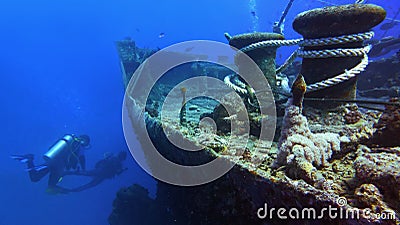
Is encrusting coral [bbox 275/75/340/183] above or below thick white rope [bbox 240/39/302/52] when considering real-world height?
below

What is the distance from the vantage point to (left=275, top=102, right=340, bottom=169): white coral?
5.34 feet

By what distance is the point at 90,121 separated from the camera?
41250 mm

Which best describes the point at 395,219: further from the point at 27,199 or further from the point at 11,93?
the point at 11,93

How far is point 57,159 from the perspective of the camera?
28.6 ft

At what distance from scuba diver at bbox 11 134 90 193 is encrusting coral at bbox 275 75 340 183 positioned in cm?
919

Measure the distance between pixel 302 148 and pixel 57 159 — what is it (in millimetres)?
9561

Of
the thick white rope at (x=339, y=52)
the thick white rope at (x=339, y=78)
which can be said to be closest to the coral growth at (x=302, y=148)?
the thick white rope at (x=339, y=78)

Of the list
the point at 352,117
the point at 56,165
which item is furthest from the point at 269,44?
the point at 56,165

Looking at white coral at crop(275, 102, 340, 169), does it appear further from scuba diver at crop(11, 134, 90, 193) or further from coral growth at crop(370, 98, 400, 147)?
scuba diver at crop(11, 134, 90, 193)

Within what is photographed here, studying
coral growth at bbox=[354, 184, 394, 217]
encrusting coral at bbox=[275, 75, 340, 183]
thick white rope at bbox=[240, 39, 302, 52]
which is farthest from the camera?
thick white rope at bbox=[240, 39, 302, 52]

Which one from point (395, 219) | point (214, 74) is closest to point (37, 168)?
point (214, 74)

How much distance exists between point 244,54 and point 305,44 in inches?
34.7

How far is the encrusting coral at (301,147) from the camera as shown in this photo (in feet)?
5.02

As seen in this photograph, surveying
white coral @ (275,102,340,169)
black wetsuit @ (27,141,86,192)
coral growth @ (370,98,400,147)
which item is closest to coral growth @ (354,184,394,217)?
white coral @ (275,102,340,169)
